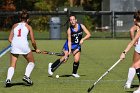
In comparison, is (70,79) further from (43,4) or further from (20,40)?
(43,4)

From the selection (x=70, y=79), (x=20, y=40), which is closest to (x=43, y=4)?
(x=70, y=79)

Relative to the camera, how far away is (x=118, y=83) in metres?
12.9

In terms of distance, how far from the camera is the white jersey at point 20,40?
1196cm

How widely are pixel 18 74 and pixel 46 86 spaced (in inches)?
116

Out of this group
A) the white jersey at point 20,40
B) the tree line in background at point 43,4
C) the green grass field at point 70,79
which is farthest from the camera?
the tree line in background at point 43,4

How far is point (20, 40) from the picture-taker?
12.0 metres

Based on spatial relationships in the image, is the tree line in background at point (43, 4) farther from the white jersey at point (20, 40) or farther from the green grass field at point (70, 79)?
Result: the white jersey at point (20, 40)

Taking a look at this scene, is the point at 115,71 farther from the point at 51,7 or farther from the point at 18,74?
the point at 51,7

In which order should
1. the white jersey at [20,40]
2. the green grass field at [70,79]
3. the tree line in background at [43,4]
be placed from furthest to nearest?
the tree line in background at [43,4] → the white jersey at [20,40] → the green grass field at [70,79]

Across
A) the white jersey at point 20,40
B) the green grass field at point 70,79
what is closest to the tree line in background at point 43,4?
the green grass field at point 70,79

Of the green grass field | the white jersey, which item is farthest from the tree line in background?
the white jersey

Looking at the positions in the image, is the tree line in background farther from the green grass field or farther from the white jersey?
the white jersey

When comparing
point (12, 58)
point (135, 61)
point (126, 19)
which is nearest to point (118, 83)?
point (135, 61)

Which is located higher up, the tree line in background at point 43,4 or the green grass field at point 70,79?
the green grass field at point 70,79
